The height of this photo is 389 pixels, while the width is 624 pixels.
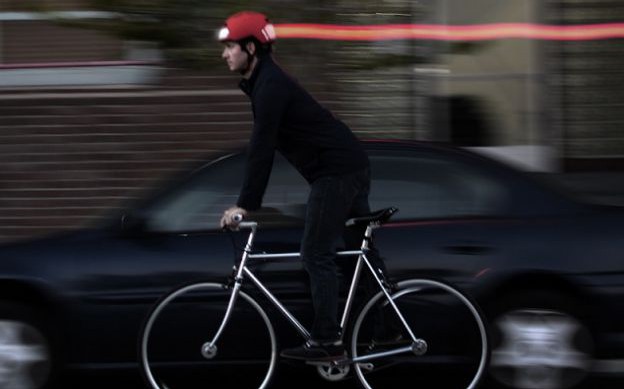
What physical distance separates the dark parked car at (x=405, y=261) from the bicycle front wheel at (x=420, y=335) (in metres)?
0.18

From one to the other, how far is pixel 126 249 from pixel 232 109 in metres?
5.01

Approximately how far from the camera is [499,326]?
6.45 metres

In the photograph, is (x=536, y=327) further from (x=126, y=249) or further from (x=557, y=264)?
(x=126, y=249)

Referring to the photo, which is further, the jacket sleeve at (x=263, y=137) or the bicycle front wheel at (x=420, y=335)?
the bicycle front wheel at (x=420, y=335)

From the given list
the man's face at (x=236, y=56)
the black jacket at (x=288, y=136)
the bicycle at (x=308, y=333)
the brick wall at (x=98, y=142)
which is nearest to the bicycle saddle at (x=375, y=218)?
the bicycle at (x=308, y=333)

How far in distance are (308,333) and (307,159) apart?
2.69 ft

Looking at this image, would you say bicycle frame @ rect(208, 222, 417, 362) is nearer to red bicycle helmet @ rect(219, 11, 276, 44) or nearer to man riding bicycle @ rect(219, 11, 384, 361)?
man riding bicycle @ rect(219, 11, 384, 361)

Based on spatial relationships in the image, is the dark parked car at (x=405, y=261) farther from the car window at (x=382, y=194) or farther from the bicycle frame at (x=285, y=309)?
the bicycle frame at (x=285, y=309)

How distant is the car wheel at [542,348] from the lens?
6.38 meters

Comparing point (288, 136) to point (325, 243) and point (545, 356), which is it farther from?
point (545, 356)

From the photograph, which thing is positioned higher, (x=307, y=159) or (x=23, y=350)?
(x=307, y=159)

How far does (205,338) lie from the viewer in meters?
6.39

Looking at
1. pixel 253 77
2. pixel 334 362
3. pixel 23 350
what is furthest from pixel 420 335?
pixel 23 350

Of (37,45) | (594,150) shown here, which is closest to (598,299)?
(594,150)
